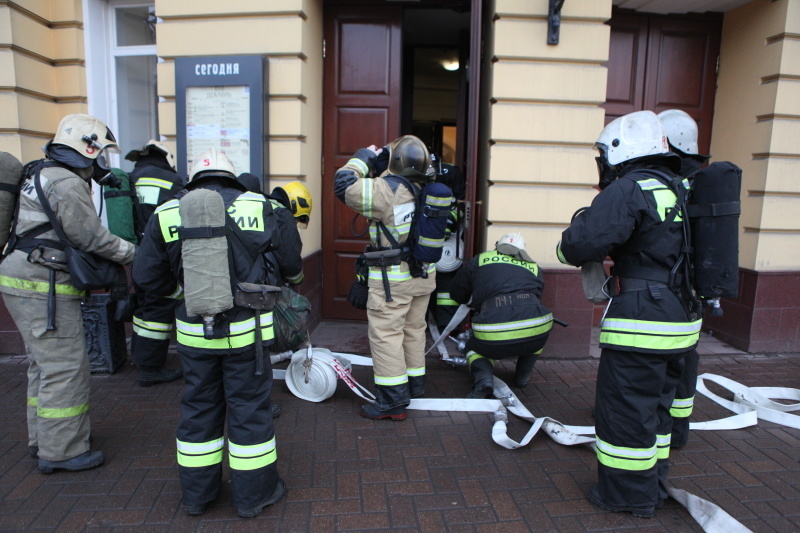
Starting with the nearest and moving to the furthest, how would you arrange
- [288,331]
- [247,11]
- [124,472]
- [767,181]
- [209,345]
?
[209,345] < [124,472] < [288,331] < [247,11] < [767,181]

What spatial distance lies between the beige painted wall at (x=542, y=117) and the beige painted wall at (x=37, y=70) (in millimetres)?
4290

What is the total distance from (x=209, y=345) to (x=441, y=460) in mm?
1606

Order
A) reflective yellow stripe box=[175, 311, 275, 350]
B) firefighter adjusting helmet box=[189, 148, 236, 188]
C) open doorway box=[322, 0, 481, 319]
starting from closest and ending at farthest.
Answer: reflective yellow stripe box=[175, 311, 275, 350], firefighter adjusting helmet box=[189, 148, 236, 188], open doorway box=[322, 0, 481, 319]

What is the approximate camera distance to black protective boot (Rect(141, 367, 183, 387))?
427 cm

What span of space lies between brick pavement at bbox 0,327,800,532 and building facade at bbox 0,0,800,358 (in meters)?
1.61

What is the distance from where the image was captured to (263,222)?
2.71 m

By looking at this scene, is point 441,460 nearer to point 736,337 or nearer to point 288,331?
point 288,331

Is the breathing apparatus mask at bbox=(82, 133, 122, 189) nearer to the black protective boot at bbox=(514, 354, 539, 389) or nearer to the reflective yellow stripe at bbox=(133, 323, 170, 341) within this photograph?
the reflective yellow stripe at bbox=(133, 323, 170, 341)

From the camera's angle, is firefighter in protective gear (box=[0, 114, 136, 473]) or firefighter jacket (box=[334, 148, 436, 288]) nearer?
firefighter in protective gear (box=[0, 114, 136, 473])

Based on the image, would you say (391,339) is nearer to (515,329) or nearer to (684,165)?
(515,329)

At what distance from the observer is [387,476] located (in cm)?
307

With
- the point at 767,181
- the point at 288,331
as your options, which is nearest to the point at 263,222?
the point at 288,331

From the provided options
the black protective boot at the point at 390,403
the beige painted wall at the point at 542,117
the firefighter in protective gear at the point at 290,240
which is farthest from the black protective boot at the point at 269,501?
the beige painted wall at the point at 542,117

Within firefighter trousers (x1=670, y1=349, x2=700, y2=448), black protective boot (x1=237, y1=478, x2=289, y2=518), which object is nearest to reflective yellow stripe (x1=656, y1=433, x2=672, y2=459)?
firefighter trousers (x1=670, y1=349, x2=700, y2=448)
